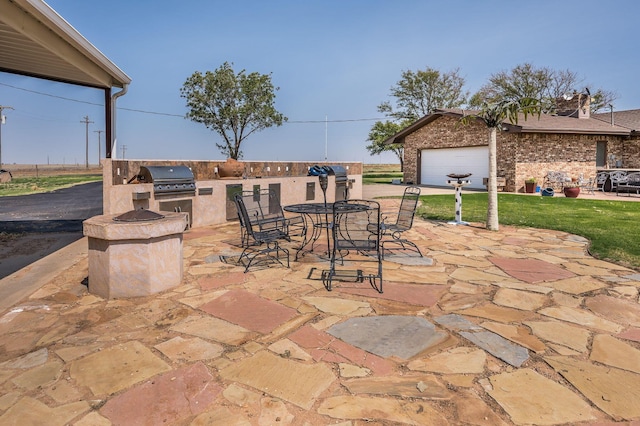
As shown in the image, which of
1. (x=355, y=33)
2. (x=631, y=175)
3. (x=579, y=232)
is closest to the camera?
(x=579, y=232)

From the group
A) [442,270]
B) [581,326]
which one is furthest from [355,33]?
[581,326]

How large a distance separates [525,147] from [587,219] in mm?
9906

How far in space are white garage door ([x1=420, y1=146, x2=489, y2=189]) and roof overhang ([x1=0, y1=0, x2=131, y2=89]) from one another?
606 inches

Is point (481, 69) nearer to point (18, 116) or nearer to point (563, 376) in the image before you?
point (18, 116)

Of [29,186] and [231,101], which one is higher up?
[231,101]

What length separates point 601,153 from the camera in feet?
64.6

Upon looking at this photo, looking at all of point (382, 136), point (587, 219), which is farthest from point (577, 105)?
point (587, 219)

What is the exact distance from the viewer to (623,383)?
7.33 ft

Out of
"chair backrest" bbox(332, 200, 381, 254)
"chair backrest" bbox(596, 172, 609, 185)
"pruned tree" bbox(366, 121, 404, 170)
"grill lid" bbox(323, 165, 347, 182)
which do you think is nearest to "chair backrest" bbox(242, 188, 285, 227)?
"chair backrest" bbox(332, 200, 381, 254)

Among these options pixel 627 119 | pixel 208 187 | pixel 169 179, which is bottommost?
pixel 208 187

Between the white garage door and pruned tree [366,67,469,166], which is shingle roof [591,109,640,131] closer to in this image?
the white garage door

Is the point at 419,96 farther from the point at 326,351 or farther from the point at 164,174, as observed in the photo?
the point at 326,351

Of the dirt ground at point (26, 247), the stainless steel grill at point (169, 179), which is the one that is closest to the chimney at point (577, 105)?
the stainless steel grill at point (169, 179)

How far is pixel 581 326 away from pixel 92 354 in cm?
367
